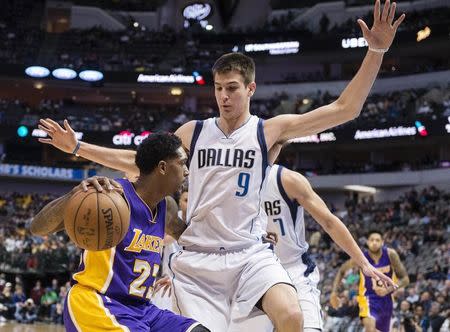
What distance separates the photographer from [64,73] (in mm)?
38812

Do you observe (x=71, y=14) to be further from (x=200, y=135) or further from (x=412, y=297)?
(x=200, y=135)

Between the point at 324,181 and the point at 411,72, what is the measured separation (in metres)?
6.81

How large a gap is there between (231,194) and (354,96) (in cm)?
100

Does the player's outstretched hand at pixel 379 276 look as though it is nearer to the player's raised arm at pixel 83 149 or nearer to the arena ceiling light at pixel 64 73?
the player's raised arm at pixel 83 149

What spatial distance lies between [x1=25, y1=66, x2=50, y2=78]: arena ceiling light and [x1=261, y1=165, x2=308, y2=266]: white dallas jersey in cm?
3419

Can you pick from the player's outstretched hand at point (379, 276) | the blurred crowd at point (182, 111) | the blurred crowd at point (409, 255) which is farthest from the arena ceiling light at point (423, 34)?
the player's outstretched hand at point (379, 276)

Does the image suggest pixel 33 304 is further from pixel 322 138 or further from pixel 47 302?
pixel 322 138

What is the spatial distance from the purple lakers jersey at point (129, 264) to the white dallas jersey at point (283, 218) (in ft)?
6.86

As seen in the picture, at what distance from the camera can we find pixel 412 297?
52.6 ft

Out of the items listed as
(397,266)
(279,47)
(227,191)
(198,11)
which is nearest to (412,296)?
(397,266)

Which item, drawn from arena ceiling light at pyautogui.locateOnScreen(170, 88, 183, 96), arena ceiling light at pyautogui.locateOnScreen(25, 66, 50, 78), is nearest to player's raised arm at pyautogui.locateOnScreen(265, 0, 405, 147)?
arena ceiling light at pyautogui.locateOnScreen(25, 66, 50, 78)

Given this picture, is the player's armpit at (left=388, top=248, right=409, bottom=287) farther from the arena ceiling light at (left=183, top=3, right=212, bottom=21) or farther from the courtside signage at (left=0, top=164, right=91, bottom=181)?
the arena ceiling light at (left=183, top=3, right=212, bottom=21)

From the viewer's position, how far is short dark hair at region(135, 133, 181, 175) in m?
4.29

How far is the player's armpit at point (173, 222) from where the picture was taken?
15.9 feet
